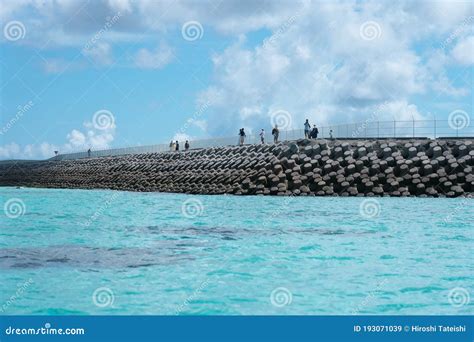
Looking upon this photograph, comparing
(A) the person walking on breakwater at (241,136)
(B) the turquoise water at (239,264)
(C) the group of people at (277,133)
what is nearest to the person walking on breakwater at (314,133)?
(C) the group of people at (277,133)

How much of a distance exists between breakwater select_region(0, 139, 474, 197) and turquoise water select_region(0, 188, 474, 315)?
10.6m

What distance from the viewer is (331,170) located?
118ft

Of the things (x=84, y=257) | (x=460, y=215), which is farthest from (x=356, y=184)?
(x=84, y=257)

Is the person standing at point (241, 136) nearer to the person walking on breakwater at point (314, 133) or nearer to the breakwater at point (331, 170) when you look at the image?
the breakwater at point (331, 170)

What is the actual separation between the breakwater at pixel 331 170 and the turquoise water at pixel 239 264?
10.6 meters

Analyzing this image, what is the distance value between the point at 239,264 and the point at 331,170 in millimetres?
23339

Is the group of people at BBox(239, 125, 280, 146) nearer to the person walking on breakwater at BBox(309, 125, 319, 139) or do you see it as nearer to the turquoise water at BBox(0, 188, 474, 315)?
the person walking on breakwater at BBox(309, 125, 319, 139)

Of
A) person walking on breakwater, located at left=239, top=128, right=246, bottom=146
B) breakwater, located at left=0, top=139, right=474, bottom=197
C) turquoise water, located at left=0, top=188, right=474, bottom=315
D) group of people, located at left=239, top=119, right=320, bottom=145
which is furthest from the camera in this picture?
person walking on breakwater, located at left=239, top=128, right=246, bottom=146

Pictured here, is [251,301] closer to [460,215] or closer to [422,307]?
[422,307]

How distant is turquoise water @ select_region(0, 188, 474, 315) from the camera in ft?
32.9

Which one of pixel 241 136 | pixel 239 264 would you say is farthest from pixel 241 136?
pixel 239 264

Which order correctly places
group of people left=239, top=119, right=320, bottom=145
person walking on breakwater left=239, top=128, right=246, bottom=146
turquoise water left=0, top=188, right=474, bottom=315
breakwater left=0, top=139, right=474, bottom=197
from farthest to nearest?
person walking on breakwater left=239, top=128, right=246, bottom=146 → group of people left=239, top=119, right=320, bottom=145 → breakwater left=0, top=139, right=474, bottom=197 → turquoise water left=0, top=188, right=474, bottom=315

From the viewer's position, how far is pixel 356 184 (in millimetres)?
34688

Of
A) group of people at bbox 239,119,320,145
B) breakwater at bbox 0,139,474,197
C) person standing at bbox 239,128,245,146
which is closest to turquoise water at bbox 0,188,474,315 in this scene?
breakwater at bbox 0,139,474,197
